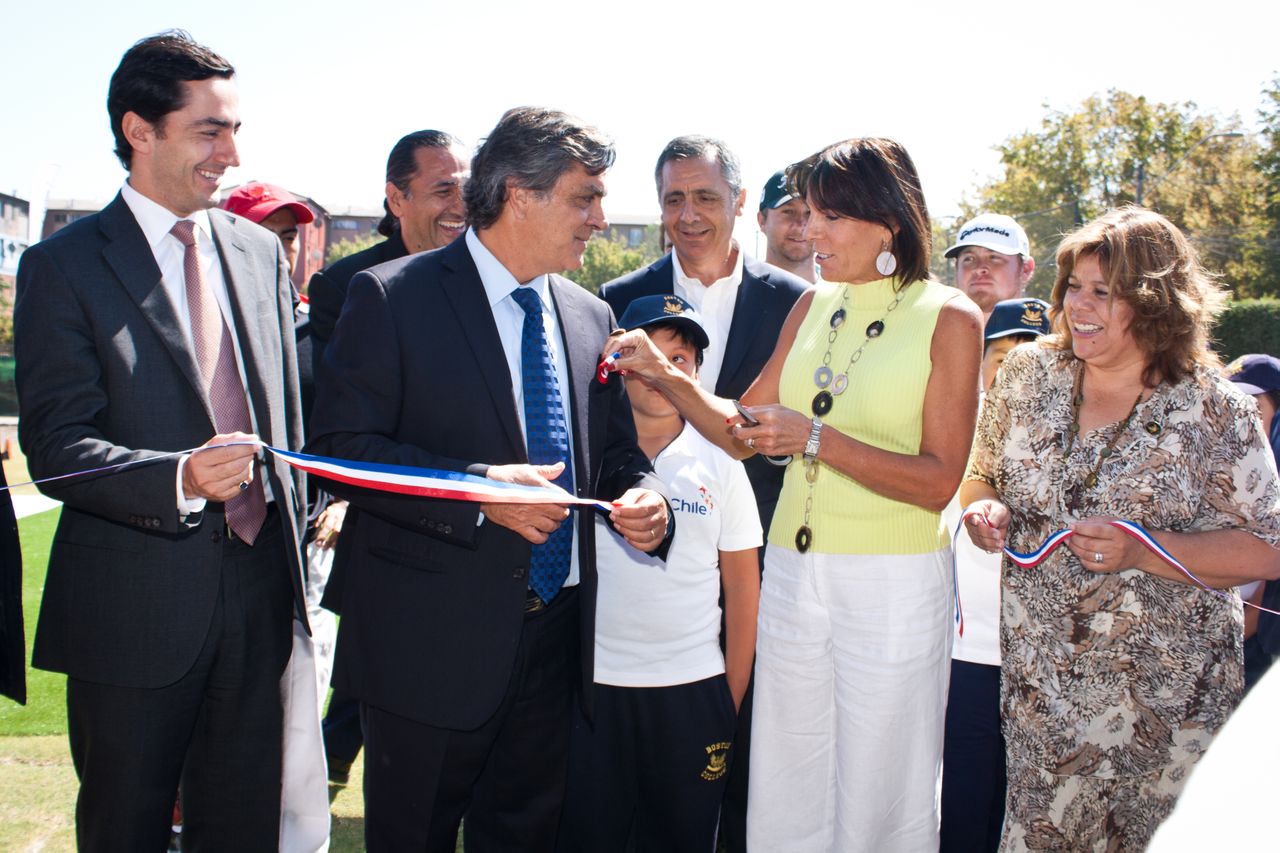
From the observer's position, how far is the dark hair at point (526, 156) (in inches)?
112

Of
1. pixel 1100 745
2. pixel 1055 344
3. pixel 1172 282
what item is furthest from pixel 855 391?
pixel 1100 745

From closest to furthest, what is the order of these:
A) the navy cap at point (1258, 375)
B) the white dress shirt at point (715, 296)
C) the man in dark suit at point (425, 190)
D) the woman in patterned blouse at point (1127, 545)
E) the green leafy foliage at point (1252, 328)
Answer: the woman in patterned blouse at point (1127, 545) < the white dress shirt at point (715, 296) < the man in dark suit at point (425, 190) < the navy cap at point (1258, 375) < the green leafy foliage at point (1252, 328)

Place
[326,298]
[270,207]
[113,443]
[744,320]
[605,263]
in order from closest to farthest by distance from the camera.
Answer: [113,443]
[326,298]
[744,320]
[270,207]
[605,263]

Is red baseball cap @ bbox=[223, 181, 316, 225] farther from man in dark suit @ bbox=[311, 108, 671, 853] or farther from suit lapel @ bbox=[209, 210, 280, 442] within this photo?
man in dark suit @ bbox=[311, 108, 671, 853]

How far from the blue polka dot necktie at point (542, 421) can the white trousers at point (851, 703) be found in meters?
0.74

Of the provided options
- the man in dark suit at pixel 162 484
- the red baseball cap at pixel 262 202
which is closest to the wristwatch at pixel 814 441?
the man in dark suit at pixel 162 484

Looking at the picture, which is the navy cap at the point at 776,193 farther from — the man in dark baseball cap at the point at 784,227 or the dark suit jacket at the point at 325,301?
the dark suit jacket at the point at 325,301

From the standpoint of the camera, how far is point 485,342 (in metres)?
2.74

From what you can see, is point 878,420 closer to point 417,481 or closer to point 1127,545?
point 1127,545

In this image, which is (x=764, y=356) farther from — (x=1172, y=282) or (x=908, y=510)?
(x=1172, y=282)

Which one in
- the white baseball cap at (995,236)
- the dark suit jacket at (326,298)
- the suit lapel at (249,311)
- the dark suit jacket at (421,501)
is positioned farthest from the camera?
the white baseball cap at (995,236)

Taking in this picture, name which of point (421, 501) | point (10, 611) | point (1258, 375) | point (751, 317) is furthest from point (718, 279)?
point (10, 611)

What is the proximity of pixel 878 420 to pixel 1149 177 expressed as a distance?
34.4m

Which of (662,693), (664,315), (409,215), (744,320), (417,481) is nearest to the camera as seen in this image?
(417,481)
